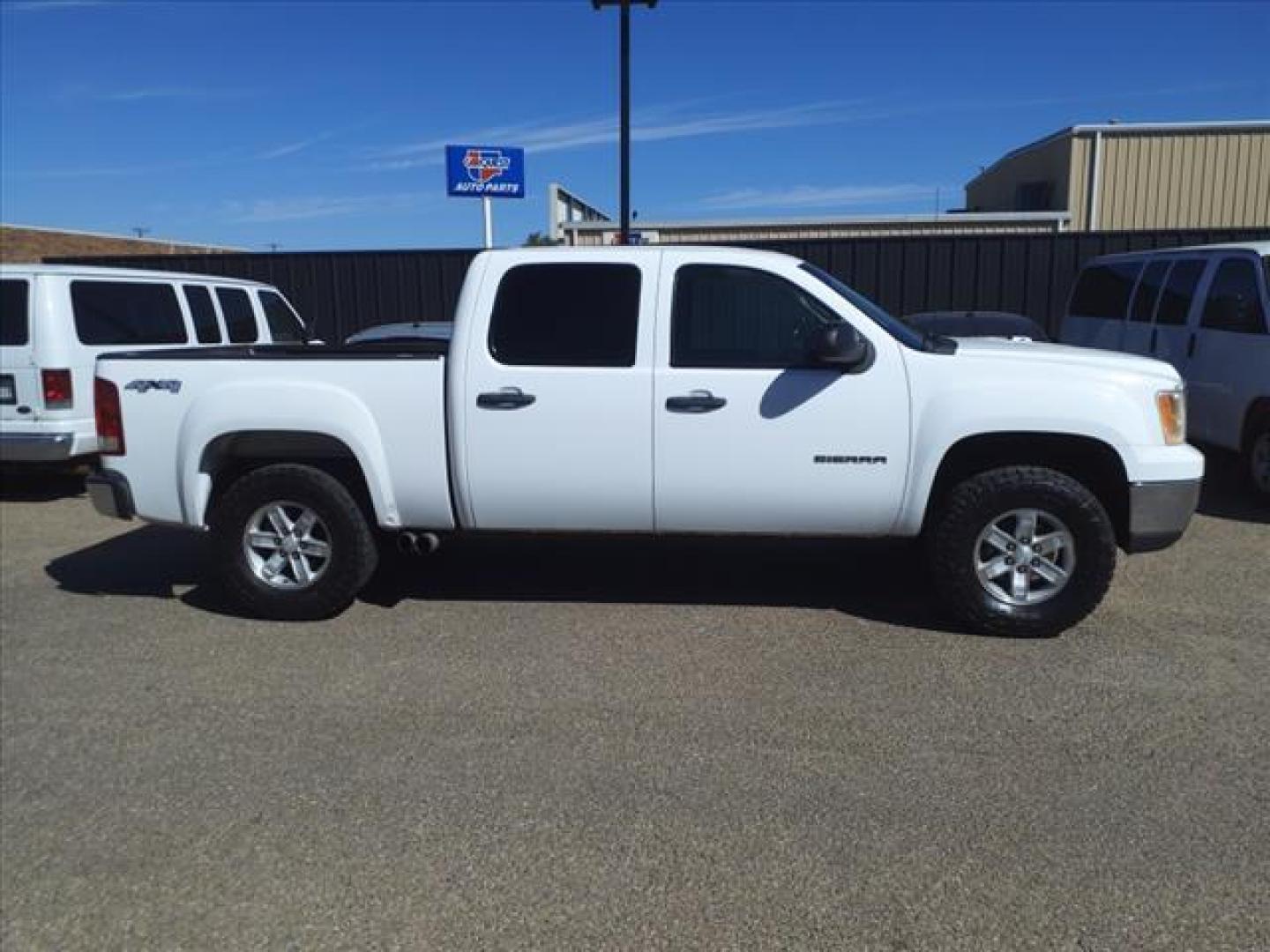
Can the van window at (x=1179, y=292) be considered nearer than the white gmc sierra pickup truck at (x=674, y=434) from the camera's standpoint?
No

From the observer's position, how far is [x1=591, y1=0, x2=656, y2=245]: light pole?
12.2 m

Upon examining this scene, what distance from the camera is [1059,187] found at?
799 inches

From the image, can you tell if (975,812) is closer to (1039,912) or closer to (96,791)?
(1039,912)

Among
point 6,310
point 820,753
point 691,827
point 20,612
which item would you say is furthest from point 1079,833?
point 6,310

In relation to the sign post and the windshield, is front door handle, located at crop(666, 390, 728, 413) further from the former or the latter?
the sign post

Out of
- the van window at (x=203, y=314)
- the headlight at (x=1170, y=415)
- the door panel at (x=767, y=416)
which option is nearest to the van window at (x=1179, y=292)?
the headlight at (x=1170, y=415)

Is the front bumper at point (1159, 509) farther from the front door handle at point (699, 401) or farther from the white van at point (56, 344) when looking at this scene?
the white van at point (56, 344)

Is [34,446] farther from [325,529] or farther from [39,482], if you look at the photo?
[325,529]

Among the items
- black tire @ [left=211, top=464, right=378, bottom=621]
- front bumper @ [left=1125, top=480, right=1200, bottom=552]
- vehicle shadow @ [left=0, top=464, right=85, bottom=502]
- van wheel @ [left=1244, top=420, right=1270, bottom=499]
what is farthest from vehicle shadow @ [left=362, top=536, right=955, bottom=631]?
vehicle shadow @ [left=0, top=464, right=85, bottom=502]

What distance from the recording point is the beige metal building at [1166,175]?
62.2ft

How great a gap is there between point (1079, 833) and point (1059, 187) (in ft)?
64.0

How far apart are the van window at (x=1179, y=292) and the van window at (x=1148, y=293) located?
10 centimetres

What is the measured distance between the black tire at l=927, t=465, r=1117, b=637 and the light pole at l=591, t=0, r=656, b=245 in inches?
315

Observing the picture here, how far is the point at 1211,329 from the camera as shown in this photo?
27.8 feet
